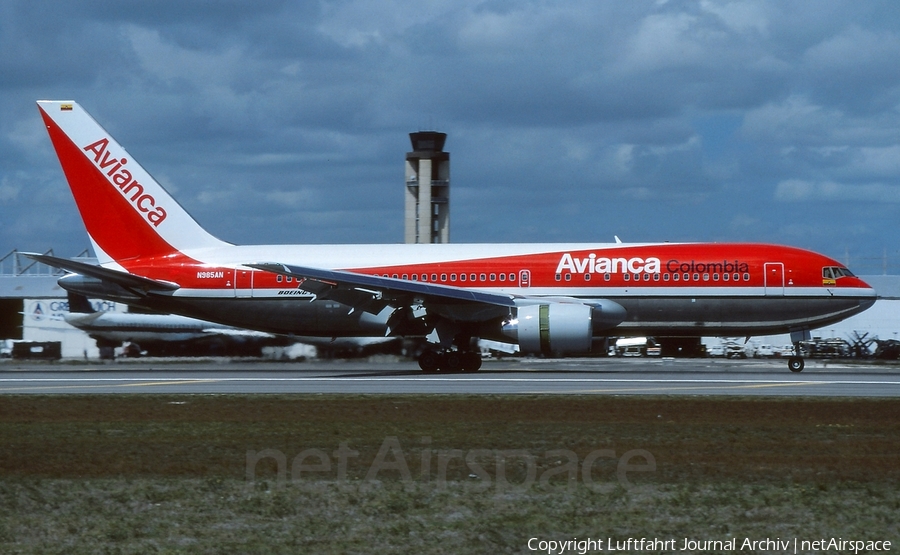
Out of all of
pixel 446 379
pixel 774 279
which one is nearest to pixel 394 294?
pixel 446 379

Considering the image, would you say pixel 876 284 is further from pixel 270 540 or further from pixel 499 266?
pixel 270 540

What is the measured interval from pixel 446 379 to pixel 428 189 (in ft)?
157

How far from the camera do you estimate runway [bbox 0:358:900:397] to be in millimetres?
24172

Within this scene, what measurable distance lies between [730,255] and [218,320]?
52.0 feet

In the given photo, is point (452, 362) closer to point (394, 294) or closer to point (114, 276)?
point (394, 294)

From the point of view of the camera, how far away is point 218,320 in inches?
1337

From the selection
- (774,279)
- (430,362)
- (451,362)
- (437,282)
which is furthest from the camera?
(437,282)

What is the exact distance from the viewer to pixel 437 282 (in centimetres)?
3256

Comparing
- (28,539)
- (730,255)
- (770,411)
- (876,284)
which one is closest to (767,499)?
(28,539)

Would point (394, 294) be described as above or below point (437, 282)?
below

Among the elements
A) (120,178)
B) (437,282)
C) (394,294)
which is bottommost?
(394,294)

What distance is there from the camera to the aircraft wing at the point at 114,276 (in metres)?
31.5

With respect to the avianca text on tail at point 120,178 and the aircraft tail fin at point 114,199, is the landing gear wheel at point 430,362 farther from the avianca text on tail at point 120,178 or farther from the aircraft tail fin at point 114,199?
the avianca text on tail at point 120,178

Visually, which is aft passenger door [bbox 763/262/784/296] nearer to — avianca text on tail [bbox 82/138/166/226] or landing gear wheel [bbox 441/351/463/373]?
landing gear wheel [bbox 441/351/463/373]
